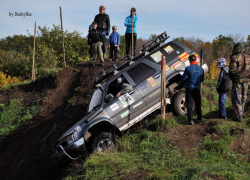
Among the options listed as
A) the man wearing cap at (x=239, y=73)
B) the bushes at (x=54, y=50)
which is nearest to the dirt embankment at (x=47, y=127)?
the man wearing cap at (x=239, y=73)

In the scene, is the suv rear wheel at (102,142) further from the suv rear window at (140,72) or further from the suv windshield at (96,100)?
the suv rear window at (140,72)

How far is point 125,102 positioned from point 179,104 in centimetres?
173

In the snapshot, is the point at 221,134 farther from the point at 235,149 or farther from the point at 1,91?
the point at 1,91

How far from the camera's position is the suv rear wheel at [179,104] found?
841 cm

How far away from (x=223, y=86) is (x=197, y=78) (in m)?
0.72

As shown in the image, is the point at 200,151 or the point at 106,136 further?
the point at 106,136

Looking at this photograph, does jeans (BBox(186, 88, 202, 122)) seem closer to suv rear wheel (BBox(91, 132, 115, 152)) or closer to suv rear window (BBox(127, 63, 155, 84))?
suv rear window (BBox(127, 63, 155, 84))

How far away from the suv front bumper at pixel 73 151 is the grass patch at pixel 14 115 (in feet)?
23.9

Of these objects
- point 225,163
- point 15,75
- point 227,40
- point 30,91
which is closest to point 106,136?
point 225,163

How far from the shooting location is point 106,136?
7.27 m

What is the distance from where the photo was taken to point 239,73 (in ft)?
23.5

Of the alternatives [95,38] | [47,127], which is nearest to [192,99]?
[95,38]

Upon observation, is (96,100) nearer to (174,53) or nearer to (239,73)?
(174,53)

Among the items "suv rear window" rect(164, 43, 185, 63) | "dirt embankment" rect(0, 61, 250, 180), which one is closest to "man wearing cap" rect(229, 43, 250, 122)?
"dirt embankment" rect(0, 61, 250, 180)
